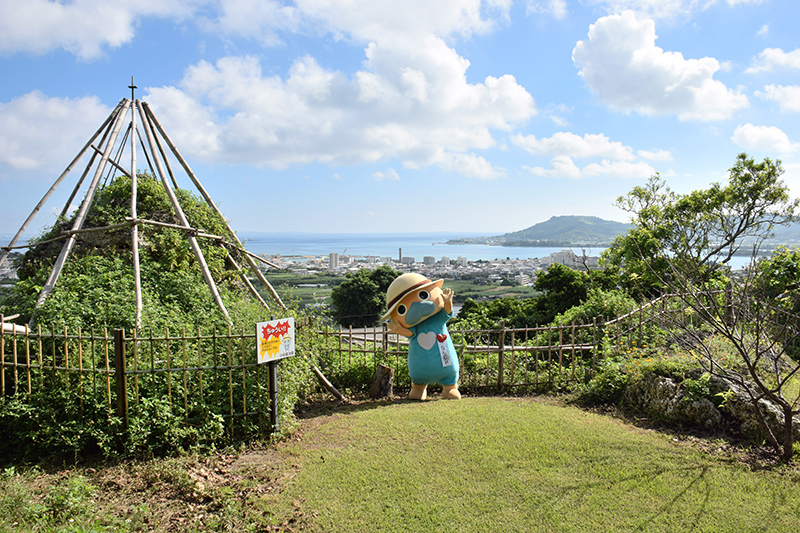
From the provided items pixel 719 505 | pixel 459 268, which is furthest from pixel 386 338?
pixel 459 268

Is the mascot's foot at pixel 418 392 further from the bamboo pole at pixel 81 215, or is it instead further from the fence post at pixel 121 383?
the bamboo pole at pixel 81 215

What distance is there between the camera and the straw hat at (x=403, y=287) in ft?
26.5

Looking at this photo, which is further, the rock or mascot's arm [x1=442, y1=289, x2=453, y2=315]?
mascot's arm [x1=442, y1=289, x2=453, y2=315]

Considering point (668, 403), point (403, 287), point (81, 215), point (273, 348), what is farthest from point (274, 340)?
point (668, 403)

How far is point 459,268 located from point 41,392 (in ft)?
146

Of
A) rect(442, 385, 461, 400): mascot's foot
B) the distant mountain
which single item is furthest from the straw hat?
the distant mountain

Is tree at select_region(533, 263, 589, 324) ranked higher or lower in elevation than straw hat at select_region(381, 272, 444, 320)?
lower

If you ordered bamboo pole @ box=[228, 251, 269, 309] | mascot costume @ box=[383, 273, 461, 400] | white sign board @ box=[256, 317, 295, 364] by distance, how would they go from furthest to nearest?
bamboo pole @ box=[228, 251, 269, 309] → mascot costume @ box=[383, 273, 461, 400] → white sign board @ box=[256, 317, 295, 364]

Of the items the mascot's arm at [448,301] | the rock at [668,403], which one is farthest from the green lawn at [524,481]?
the mascot's arm at [448,301]

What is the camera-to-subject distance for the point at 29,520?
13.5 ft

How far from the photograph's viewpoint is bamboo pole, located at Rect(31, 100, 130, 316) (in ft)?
22.7

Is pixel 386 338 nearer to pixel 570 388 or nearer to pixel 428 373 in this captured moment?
pixel 428 373

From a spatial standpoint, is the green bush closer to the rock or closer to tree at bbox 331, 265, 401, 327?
the rock

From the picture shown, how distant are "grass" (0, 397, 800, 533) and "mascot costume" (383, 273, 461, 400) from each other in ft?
5.57
